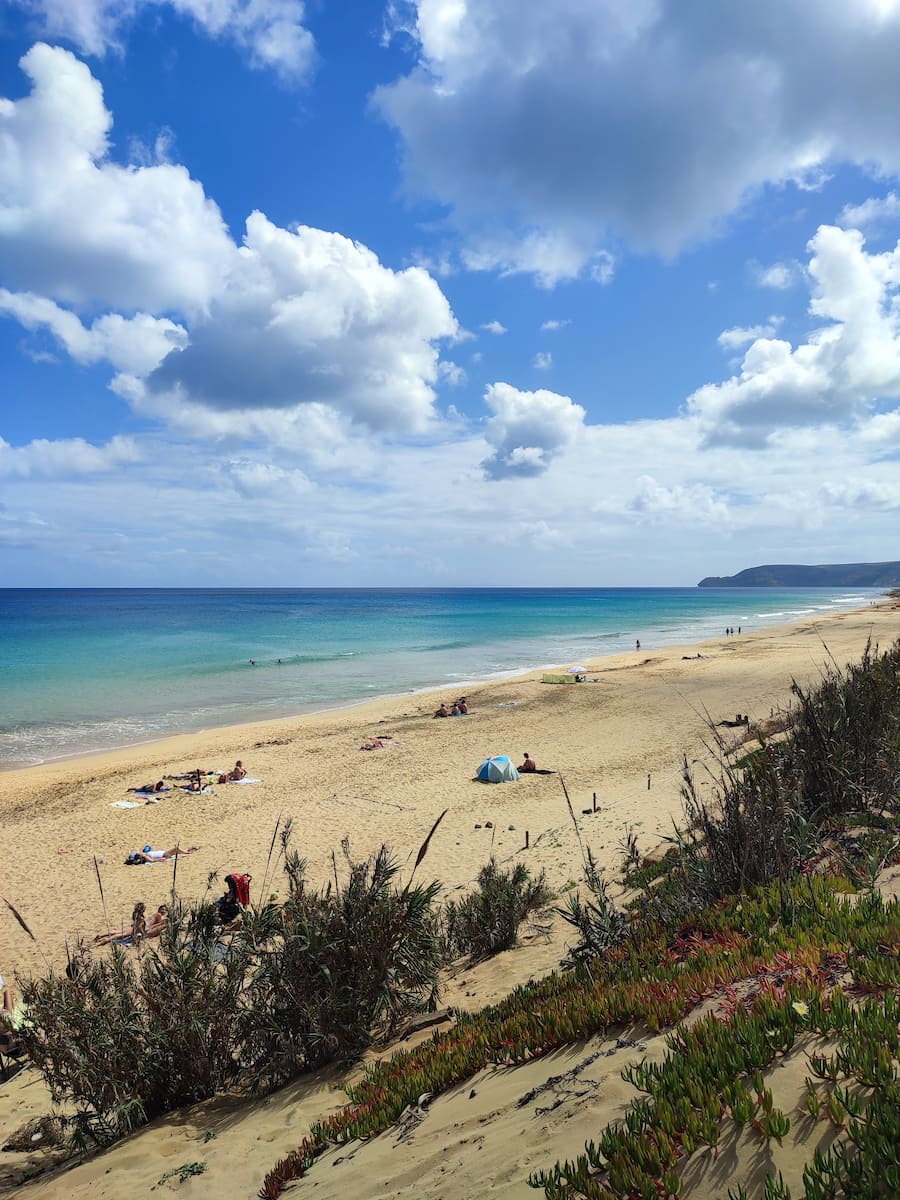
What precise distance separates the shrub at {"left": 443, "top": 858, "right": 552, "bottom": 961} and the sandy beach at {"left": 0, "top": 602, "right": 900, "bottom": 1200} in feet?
0.98

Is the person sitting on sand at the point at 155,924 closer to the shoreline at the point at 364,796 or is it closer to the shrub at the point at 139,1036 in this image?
the shoreline at the point at 364,796

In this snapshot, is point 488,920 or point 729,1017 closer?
point 729,1017

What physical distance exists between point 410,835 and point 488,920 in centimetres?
580

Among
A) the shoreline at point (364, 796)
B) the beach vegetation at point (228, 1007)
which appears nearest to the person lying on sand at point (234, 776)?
the shoreline at point (364, 796)

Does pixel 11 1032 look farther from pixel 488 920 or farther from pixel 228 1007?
pixel 488 920

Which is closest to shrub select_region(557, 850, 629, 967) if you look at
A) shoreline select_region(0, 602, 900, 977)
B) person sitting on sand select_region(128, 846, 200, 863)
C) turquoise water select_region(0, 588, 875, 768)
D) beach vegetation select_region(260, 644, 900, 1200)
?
beach vegetation select_region(260, 644, 900, 1200)

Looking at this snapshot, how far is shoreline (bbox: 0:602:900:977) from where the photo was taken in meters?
10.6

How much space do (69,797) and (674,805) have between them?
14534 mm

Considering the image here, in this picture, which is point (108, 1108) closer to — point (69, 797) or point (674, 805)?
point (674, 805)

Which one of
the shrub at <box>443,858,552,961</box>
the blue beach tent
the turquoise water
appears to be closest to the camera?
the shrub at <box>443,858,552,961</box>

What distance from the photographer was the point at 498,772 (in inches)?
624

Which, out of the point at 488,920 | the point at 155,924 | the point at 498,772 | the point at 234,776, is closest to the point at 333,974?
the point at 488,920

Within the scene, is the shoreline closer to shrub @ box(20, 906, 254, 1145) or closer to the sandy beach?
the sandy beach

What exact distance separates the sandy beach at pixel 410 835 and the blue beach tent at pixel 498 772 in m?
0.53
